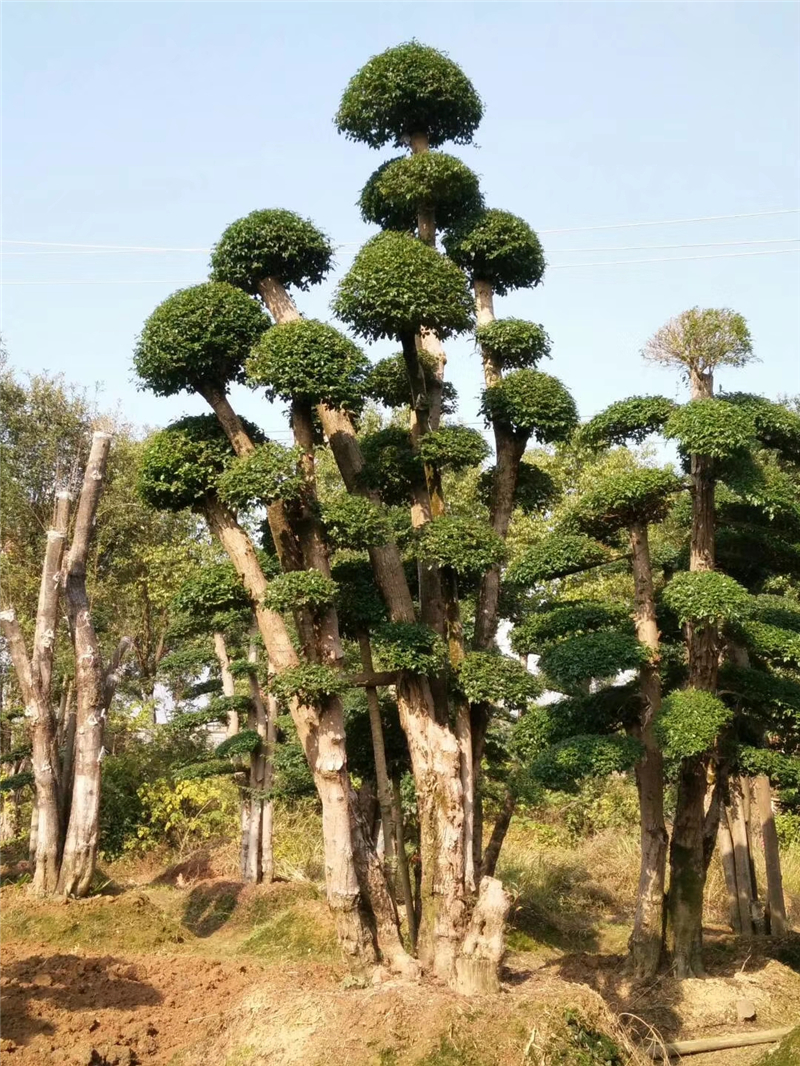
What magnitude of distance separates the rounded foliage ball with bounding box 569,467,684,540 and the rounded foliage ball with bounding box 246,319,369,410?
313 centimetres

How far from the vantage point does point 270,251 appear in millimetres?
10141

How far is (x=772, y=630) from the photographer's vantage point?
37.0ft

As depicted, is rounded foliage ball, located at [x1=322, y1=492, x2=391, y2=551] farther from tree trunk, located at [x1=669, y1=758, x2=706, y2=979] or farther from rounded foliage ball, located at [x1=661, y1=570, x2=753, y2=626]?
tree trunk, located at [x1=669, y1=758, x2=706, y2=979]

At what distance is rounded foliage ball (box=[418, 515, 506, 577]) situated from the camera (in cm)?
946

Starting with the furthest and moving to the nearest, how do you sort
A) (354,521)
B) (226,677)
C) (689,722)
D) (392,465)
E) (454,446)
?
1. (226,677)
2. (689,722)
3. (392,465)
4. (454,446)
5. (354,521)

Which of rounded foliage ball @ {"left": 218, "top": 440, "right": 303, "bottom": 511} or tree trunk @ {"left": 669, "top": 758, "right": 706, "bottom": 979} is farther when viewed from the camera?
tree trunk @ {"left": 669, "top": 758, "right": 706, "bottom": 979}

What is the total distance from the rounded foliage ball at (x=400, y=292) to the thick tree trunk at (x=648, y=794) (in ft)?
11.3

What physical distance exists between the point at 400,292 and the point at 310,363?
109cm

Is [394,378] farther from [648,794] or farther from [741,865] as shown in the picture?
[741,865]

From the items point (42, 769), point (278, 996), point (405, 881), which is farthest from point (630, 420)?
point (42, 769)

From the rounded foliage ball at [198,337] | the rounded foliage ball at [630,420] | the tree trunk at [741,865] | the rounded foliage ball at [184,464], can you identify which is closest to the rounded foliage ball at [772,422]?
the rounded foliage ball at [630,420]

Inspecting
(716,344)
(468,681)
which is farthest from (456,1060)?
(716,344)

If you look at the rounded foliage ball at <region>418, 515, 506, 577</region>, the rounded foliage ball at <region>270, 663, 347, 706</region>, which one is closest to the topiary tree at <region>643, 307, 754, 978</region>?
the rounded foliage ball at <region>418, 515, 506, 577</region>

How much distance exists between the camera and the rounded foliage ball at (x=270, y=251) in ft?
33.2
